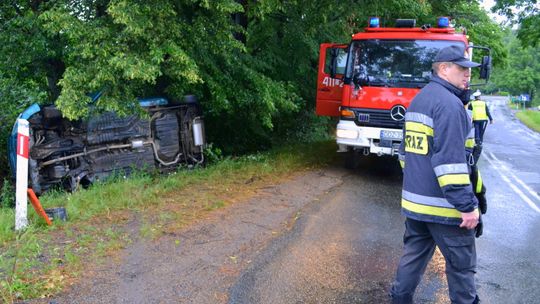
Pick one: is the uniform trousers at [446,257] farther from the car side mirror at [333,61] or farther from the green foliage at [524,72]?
the green foliage at [524,72]

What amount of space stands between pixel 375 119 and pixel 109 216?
4815 mm

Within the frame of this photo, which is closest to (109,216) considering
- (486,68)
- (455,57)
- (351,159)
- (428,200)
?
(428,200)

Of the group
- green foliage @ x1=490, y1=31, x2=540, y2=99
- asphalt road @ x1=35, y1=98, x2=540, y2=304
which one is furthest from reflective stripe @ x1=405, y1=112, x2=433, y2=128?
green foliage @ x1=490, y1=31, x2=540, y2=99

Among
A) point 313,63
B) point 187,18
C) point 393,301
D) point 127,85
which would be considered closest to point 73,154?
point 127,85

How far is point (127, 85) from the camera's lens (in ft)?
22.5

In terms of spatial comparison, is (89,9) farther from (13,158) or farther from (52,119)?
(13,158)

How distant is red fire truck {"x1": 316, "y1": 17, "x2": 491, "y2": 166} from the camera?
8281mm

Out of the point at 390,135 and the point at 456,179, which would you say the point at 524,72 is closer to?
the point at 390,135

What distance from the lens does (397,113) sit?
8.22 metres

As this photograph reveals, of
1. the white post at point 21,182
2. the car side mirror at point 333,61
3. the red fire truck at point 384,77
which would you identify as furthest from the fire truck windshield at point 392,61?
the white post at point 21,182

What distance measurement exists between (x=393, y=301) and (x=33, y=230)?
140 inches

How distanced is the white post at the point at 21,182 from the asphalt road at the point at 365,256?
95.7 inches

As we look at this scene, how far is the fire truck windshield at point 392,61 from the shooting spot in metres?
8.30

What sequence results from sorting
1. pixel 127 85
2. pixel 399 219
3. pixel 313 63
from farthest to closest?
pixel 313 63
pixel 127 85
pixel 399 219
